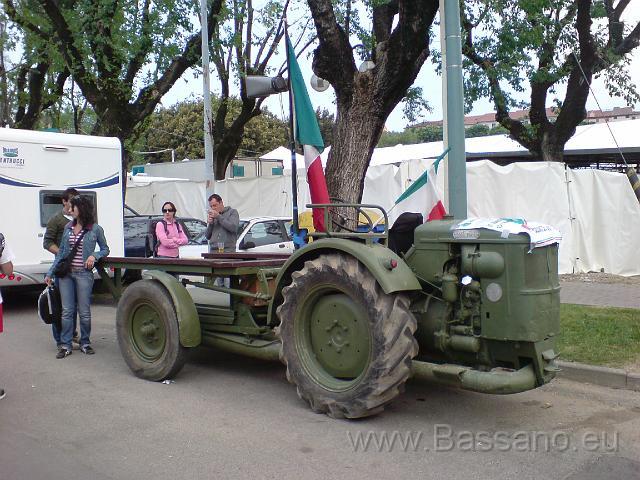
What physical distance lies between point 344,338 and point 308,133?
8.16ft

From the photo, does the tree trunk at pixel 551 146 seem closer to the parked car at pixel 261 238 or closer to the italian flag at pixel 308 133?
the parked car at pixel 261 238

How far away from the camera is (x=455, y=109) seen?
809cm

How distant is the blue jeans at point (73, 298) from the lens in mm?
7805

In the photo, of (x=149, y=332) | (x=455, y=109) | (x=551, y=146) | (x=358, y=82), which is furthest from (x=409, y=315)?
(x=551, y=146)

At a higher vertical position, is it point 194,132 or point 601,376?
point 194,132

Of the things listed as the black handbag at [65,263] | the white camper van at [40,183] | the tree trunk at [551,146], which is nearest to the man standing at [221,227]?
the black handbag at [65,263]

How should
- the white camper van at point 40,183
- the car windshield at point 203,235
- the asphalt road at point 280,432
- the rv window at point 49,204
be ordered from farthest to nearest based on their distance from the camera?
the car windshield at point 203,235 → the rv window at point 49,204 → the white camper van at point 40,183 → the asphalt road at point 280,432

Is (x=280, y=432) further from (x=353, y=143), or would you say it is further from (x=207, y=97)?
(x=207, y=97)

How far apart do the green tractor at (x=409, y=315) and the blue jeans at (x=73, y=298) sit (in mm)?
2504

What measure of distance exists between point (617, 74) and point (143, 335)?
14.2m

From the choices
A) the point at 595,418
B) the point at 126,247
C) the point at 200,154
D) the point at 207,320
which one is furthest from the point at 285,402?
the point at 200,154

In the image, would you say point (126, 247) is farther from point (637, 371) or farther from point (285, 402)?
point (637, 371)

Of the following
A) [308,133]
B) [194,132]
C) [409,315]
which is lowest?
[409,315]

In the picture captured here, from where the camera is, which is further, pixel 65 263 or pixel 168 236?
pixel 168 236
